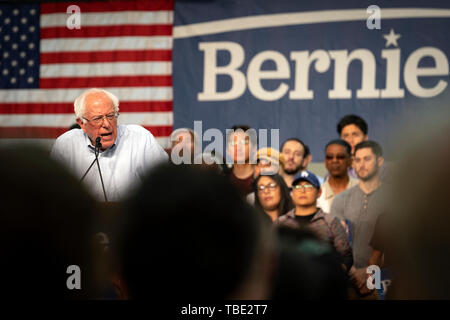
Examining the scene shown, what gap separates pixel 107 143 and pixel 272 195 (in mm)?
1444

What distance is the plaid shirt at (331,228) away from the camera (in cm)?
290

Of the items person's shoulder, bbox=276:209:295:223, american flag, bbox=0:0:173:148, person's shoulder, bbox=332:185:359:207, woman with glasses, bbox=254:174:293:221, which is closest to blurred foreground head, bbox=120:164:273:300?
person's shoulder, bbox=276:209:295:223

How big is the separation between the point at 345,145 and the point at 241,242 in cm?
355

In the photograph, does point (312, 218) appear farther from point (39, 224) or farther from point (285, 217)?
point (39, 224)

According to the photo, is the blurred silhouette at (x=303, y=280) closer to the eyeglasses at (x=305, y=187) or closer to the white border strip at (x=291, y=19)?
the eyeglasses at (x=305, y=187)

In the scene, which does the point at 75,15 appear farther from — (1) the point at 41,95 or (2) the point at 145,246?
(2) the point at 145,246

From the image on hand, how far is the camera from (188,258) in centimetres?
79

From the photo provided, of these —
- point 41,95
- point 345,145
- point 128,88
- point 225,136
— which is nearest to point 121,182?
point 345,145

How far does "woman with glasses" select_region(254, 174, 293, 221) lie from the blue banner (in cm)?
187

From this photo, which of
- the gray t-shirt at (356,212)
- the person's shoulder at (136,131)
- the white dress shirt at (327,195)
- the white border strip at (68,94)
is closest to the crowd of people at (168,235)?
the person's shoulder at (136,131)

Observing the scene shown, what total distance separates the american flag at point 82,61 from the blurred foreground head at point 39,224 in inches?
193

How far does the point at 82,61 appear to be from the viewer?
5.89 metres

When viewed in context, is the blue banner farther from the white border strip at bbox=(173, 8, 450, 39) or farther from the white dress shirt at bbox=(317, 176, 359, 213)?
the white dress shirt at bbox=(317, 176, 359, 213)
